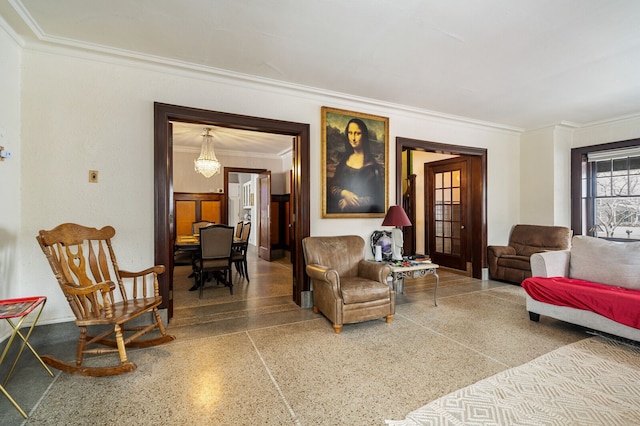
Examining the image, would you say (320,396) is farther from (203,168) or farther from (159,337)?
(203,168)

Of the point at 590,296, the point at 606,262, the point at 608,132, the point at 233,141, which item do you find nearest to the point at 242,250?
the point at 233,141

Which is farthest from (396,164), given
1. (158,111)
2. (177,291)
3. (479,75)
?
(177,291)

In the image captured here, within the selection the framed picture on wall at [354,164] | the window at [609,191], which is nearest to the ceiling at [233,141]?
the framed picture on wall at [354,164]

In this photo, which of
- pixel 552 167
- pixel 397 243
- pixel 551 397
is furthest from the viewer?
pixel 552 167

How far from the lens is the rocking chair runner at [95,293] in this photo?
2211 millimetres

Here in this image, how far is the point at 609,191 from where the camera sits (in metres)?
5.08

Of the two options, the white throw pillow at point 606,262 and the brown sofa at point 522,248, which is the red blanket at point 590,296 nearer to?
Result: the white throw pillow at point 606,262

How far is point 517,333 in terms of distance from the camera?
2984 mm

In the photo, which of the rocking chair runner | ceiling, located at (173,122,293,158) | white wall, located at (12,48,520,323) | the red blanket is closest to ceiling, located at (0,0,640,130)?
white wall, located at (12,48,520,323)

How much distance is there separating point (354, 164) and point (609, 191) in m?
4.54

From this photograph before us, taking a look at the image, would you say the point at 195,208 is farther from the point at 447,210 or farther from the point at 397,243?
the point at 447,210

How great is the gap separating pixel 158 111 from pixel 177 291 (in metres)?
2.69

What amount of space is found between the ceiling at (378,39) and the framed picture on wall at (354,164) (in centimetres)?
46

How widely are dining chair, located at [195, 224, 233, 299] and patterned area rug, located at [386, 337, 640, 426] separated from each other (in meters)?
3.35
